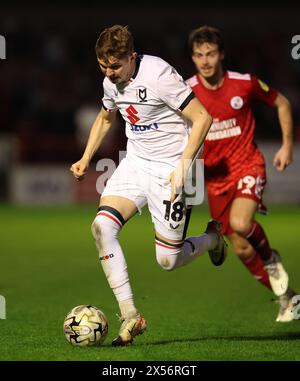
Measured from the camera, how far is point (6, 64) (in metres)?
24.6

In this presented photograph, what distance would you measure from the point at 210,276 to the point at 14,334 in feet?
14.9

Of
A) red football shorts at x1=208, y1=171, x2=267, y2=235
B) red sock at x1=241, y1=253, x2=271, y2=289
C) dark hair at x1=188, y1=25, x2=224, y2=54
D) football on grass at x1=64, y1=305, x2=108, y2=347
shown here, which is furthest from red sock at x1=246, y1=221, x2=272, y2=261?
football on grass at x1=64, y1=305, x2=108, y2=347

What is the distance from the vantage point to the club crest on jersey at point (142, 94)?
675 centimetres

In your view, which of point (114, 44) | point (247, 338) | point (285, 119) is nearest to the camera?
point (114, 44)

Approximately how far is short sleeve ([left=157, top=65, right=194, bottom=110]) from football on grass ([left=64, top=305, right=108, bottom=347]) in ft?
5.15

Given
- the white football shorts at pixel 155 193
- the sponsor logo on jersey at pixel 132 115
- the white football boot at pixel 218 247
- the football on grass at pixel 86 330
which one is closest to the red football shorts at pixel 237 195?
the white football boot at pixel 218 247

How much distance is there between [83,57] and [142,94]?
18.6 metres

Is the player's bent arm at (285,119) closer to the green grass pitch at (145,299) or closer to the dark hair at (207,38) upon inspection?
the dark hair at (207,38)

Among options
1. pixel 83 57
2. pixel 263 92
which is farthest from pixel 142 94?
pixel 83 57

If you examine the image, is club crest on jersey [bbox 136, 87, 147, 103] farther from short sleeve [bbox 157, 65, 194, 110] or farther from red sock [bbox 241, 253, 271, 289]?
red sock [bbox 241, 253, 271, 289]

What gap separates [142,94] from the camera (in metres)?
6.76

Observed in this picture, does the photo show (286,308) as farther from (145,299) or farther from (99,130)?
(99,130)

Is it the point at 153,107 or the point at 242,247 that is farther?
the point at 242,247

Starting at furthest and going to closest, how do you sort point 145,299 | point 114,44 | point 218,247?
point 145,299
point 218,247
point 114,44
